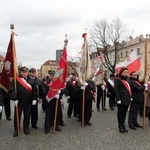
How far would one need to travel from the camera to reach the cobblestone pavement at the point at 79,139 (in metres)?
5.20

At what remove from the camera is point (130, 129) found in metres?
6.80

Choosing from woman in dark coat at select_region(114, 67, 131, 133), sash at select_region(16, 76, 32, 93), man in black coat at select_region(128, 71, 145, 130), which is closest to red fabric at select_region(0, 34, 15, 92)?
sash at select_region(16, 76, 32, 93)

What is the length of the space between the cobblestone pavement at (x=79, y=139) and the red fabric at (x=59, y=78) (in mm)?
1232

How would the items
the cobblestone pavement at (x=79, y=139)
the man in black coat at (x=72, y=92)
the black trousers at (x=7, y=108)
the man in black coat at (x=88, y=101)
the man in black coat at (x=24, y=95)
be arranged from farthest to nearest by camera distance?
the man in black coat at (x=72, y=92)
the black trousers at (x=7, y=108)
the man in black coat at (x=88, y=101)
the man in black coat at (x=24, y=95)
the cobblestone pavement at (x=79, y=139)

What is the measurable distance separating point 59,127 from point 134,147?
269 cm

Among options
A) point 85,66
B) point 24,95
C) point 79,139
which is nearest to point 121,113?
point 79,139

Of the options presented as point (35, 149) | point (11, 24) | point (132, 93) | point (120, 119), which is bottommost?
point (35, 149)

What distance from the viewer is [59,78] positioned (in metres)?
6.71

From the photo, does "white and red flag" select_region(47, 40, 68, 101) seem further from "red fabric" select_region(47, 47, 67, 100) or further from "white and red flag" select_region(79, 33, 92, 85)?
"white and red flag" select_region(79, 33, 92, 85)

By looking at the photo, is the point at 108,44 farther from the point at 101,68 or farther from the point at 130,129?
the point at 130,129

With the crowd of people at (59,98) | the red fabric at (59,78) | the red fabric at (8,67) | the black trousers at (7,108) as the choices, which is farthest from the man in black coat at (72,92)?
the red fabric at (8,67)

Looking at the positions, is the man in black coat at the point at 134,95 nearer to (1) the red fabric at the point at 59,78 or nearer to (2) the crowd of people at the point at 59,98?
(2) the crowd of people at the point at 59,98

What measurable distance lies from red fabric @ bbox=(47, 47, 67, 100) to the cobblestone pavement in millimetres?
1232

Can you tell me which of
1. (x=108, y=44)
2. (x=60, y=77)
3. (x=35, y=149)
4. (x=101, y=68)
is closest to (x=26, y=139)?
(x=35, y=149)
